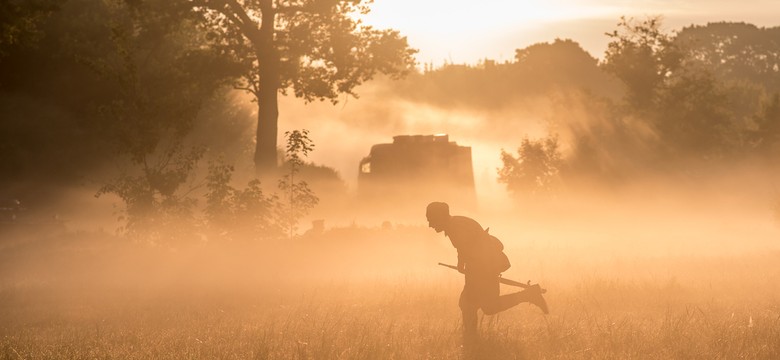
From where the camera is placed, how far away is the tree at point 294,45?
2983 cm

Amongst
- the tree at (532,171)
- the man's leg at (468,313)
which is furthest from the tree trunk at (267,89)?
the man's leg at (468,313)

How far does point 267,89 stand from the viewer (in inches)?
1188

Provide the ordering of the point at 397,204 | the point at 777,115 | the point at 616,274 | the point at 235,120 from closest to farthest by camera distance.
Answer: the point at 616,274
the point at 397,204
the point at 235,120
the point at 777,115

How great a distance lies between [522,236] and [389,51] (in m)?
7.16

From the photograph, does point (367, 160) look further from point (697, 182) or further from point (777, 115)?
point (777, 115)

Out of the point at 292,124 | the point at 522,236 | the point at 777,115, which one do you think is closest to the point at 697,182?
the point at 777,115

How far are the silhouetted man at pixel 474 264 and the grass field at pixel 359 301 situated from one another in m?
0.45

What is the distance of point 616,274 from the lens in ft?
67.9

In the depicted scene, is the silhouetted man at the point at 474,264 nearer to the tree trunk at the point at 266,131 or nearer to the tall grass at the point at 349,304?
the tall grass at the point at 349,304

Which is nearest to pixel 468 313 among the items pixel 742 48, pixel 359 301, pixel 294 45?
pixel 359 301

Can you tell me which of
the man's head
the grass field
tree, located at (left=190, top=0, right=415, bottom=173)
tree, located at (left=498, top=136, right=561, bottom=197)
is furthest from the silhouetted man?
tree, located at (left=498, top=136, right=561, bottom=197)

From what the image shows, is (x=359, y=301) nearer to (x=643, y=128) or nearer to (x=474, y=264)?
(x=474, y=264)

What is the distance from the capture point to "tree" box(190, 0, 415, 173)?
97.9 feet

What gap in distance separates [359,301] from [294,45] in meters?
14.5
